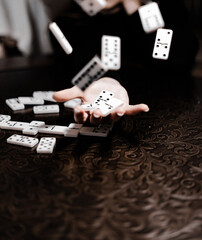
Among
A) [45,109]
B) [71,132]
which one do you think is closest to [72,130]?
[71,132]

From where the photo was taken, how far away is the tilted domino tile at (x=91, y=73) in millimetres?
935

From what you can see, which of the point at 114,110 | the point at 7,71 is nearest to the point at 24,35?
the point at 7,71

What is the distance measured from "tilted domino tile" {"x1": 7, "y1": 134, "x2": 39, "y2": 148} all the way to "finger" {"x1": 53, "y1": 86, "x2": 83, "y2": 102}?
15 centimetres

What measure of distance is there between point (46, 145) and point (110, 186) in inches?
9.6

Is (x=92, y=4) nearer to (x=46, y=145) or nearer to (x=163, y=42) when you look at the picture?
(x=163, y=42)

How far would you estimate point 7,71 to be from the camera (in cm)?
158

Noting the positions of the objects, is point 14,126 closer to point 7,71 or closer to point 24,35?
point 7,71

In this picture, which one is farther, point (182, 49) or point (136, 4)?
point (182, 49)

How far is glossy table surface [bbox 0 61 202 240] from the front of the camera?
0.57 m

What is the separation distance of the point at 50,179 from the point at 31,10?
153cm

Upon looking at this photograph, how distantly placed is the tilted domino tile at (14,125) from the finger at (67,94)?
0.16 metres

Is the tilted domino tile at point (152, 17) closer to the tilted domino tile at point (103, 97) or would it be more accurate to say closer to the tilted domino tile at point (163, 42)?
the tilted domino tile at point (163, 42)

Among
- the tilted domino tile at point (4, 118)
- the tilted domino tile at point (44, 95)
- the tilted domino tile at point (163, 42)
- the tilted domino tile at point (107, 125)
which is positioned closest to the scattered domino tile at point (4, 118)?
the tilted domino tile at point (4, 118)

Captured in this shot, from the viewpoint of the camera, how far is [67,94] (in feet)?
3.02
